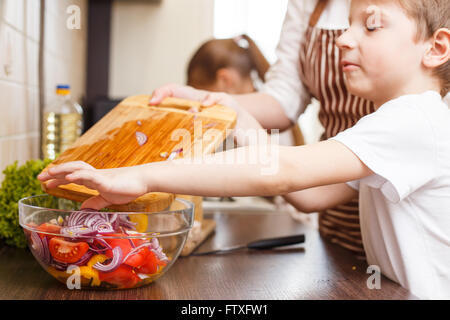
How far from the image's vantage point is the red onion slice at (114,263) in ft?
1.94

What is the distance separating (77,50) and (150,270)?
1762mm

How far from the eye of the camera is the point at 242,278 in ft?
2.34

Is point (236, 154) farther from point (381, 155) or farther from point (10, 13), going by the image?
point (10, 13)

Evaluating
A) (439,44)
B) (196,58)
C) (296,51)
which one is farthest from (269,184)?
(196,58)

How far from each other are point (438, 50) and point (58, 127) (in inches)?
36.0

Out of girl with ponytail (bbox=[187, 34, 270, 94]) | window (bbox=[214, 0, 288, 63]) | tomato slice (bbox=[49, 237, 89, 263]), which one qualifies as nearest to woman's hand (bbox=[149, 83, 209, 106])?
tomato slice (bbox=[49, 237, 89, 263])

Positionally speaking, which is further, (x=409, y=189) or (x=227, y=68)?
(x=227, y=68)

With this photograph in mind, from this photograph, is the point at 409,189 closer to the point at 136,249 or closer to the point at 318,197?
the point at 318,197

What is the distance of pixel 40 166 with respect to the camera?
2.77 feet

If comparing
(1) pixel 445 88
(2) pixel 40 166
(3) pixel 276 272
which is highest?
(1) pixel 445 88

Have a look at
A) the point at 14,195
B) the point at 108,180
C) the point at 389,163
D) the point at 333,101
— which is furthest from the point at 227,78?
the point at 108,180

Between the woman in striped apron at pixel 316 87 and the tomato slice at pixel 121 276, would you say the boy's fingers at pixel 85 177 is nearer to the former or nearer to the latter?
the tomato slice at pixel 121 276

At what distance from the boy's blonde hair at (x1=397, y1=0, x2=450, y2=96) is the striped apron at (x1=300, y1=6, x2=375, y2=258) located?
0.25 m

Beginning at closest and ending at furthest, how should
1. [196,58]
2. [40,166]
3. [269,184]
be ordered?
[269,184], [40,166], [196,58]
